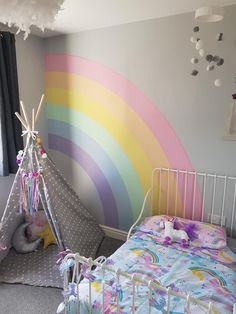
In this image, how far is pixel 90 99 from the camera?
326 centimetres

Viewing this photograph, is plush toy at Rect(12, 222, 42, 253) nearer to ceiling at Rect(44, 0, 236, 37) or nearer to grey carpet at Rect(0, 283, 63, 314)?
grey carpet at Rect(0, 283, 63, 314)

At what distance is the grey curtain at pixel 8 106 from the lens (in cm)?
287

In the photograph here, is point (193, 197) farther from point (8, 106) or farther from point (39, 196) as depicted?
point (8, 106)

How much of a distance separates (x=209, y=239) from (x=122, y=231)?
3.97 ft

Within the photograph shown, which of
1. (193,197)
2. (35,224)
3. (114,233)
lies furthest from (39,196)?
(193,197)

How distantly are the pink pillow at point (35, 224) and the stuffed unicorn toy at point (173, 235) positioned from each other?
1.52 meters

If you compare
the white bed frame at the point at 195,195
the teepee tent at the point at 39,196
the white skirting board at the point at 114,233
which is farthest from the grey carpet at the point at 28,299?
the white skirting board at the point at 114,233

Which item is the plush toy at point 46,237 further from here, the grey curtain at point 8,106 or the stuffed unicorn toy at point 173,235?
the stuffed unicorn toy at point 173,235

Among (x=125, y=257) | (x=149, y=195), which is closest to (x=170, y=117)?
(x=149, y=195)

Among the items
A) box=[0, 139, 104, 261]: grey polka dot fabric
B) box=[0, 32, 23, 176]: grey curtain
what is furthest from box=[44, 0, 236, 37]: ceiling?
box=[0, 139, 104, 261]: grey polka dot fabric

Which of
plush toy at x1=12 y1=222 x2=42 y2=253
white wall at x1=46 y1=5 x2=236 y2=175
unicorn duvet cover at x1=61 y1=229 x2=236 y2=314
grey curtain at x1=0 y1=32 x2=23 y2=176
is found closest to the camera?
unicorn duvet cover at x1=61 y1=229 x2=236 y2=314

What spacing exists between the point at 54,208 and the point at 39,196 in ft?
0.61

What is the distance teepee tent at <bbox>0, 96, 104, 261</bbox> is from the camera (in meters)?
2.63

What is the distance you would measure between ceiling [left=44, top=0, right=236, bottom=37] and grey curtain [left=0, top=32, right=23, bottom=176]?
582mm
